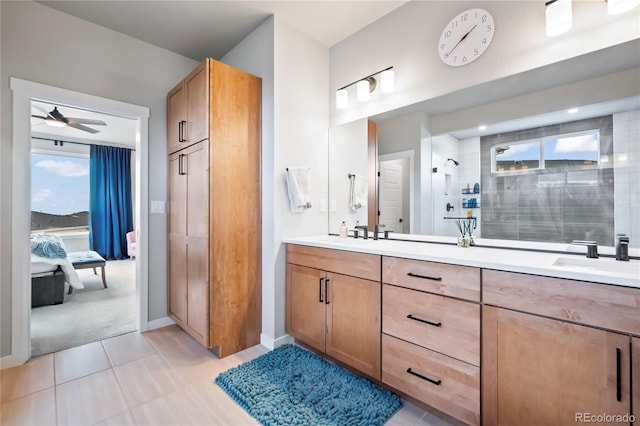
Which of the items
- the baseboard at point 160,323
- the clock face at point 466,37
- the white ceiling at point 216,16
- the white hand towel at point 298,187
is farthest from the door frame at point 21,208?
the clock face at point 466,37

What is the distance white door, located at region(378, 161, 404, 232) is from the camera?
7.35 ft

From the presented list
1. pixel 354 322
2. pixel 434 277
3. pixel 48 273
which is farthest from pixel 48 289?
pixel 434 277

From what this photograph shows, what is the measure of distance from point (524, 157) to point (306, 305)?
1.74 meters

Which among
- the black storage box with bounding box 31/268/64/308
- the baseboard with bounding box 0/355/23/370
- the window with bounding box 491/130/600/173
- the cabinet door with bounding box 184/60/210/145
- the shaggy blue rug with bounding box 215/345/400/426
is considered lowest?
the shaggy blue rug with bounding box 215/345/400/426

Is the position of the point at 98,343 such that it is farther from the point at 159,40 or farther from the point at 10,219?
the point at 159,40

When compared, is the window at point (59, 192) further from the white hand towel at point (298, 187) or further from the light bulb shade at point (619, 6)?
the light bulb shade at point (619, 6)

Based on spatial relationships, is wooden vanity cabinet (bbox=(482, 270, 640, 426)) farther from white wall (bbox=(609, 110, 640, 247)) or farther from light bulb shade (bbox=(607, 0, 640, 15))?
light bulb shade (bbox=(607, 0, 640, 15))

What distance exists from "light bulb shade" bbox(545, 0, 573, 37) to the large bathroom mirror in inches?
6.8

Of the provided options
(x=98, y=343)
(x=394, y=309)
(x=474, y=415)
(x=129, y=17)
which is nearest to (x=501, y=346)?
(x=474, y=415)

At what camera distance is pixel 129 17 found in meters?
2.30

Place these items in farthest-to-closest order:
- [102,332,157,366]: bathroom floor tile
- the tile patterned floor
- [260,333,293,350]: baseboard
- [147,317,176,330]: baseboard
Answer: [147,317,176,330]: baseboard, [260,333,293,350]: baseboard, [102,332,157,366]: bathroom floor tile, the tile patterned floor

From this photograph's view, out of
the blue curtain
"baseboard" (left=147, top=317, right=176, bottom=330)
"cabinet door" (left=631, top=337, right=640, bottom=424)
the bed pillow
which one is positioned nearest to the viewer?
"cabinet door" (left=631, top=337, right=640, bottom=424)

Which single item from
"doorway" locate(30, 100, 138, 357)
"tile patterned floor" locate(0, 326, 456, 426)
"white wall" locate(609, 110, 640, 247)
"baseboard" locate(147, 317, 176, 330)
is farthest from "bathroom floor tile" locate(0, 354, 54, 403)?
"white wall" locate(609, 110, 640, 247)

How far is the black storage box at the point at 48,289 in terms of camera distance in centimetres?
326
